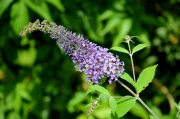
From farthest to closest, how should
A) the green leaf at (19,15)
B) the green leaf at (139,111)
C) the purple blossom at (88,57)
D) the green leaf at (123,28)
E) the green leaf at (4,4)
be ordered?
the green leaf at (139,111) < the green leaf at (123,28) < the green leaf at (19,15) < the green leaf at (4,4) < the purple blossom at (88,57)

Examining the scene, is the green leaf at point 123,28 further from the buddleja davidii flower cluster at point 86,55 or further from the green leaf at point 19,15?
the buddleja davidii flower cluster at point 86,55

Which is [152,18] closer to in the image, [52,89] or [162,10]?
[162,10]

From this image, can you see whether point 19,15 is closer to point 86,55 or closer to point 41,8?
point 41,8

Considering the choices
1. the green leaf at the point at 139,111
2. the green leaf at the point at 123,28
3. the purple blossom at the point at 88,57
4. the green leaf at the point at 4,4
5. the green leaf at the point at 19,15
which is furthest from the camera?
the green leaf at the point at 139,111

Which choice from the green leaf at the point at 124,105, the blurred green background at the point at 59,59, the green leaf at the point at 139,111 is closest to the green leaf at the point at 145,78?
the green leaf at the point at 124,105

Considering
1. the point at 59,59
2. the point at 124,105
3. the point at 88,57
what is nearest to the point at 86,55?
the point at 88,57

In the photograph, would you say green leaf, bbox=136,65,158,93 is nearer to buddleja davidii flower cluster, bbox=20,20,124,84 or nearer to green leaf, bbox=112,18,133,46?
buddleja davidii flower cluster, bbox=20,20,124,84

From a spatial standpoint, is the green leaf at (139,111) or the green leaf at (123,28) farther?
the green leaf at (139,111)
